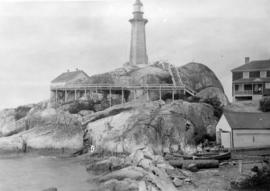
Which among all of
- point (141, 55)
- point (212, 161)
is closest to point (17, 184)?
point (212, 161)

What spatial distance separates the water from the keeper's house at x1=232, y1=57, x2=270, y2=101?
14.7 meters

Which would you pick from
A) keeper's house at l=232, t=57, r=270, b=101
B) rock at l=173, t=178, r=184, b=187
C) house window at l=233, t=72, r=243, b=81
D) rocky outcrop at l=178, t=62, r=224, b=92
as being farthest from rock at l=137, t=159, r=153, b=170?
rocky outcrop at l=178, t=62, r=224, b=92

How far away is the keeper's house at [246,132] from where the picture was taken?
25.2 metres

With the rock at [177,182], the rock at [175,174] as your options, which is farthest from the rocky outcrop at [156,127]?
the rock at [177,182]

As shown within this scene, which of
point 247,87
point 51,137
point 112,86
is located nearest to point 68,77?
point 112,86

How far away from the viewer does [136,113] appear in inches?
1187

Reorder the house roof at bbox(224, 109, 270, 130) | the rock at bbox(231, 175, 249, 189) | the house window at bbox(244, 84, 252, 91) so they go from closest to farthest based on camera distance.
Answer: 1. the rock at bbox(231, 175, 249, 189)
2. the house roof at bbox(224, 109, 270, 130)
3. the house window at bbox(244, 84, 252, 91)

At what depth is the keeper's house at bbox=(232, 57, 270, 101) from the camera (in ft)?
101

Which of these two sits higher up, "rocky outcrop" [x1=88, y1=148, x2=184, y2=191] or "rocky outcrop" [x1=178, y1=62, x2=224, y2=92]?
"rocky outcrop" [x1=178, y1=62, x2=224, y2=92]

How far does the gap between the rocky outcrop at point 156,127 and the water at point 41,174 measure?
12.4ft

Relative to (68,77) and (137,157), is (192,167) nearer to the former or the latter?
(137,157)

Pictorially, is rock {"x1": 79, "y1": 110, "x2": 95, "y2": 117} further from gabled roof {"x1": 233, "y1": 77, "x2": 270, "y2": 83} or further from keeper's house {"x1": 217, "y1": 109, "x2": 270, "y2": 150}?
keeper's house {"x1": 217, "y1": 109, "x2": 270, "y2": 150}

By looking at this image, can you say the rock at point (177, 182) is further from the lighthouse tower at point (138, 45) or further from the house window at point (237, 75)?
the lighthouse tower at point (138, 45)

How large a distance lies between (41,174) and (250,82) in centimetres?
1843
